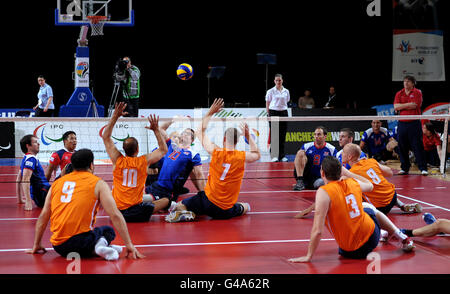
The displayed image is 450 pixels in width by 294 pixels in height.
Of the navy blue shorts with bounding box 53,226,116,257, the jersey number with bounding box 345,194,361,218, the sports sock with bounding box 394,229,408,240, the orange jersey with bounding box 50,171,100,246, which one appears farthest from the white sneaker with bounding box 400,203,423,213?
the orange jersey with bounding box 50,171,100,246

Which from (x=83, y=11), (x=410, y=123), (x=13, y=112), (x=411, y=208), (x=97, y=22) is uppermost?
(x=83, y=11)

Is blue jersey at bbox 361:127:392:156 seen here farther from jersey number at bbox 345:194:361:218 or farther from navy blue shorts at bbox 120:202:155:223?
jersey number at bbox 345:194:361:218

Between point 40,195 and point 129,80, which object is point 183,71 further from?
point 40,195

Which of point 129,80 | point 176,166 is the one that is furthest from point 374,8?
point 176,166

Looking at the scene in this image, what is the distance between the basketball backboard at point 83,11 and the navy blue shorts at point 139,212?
37.0 feet

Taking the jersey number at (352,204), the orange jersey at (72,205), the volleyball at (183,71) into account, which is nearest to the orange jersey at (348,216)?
the jersey number at (352,204)

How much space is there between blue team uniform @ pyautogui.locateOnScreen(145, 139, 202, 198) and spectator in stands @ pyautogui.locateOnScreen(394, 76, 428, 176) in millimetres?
6143

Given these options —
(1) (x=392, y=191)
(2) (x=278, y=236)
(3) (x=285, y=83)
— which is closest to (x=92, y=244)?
(2) (x=278, y=236)

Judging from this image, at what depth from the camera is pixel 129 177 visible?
7.96m

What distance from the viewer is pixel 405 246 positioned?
6359mm

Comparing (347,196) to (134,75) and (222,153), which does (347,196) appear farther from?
(134,75)

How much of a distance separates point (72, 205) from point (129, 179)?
7.45ft

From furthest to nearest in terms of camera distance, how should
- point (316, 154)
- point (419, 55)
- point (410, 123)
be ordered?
point (419, 55), point (410, 123), point (316, 154)

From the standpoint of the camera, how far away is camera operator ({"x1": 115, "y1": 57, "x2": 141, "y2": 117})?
16628mm
